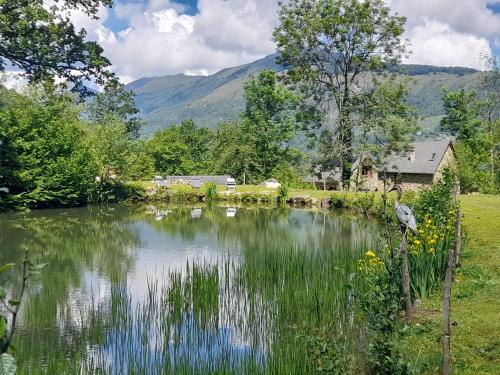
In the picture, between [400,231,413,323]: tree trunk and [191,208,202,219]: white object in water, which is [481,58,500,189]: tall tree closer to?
[191,208,202,219]: white object in water

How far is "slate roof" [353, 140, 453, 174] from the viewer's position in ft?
158

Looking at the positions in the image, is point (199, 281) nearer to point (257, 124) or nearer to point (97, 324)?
point (97, 324)

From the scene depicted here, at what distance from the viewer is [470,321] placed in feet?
25.0

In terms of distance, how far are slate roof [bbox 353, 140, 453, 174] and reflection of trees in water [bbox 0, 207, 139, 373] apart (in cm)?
2917

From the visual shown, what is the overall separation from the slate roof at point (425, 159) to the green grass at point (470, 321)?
122 ft

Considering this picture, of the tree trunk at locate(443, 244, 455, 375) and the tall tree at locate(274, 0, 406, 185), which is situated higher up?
the tall tree at locate(274, 0, 406, 185)

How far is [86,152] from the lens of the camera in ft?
111

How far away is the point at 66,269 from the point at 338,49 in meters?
30.2

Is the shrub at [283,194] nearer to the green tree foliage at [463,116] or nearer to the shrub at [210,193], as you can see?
the shrub at [210,193]

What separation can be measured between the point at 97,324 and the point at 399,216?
18.8 feet

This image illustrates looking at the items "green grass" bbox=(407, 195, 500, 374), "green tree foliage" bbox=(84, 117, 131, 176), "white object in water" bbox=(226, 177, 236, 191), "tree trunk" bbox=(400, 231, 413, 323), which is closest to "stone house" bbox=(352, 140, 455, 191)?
"white object in water" bbox=(226, 177, 236, 191)

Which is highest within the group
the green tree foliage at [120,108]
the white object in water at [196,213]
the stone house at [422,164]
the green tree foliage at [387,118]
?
the green tree foliage at [120,108]

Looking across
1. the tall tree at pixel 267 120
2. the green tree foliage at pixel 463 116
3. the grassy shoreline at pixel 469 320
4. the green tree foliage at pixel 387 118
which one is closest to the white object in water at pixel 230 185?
the tall tree at pixel 267 120

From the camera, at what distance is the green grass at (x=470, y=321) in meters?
6.34
